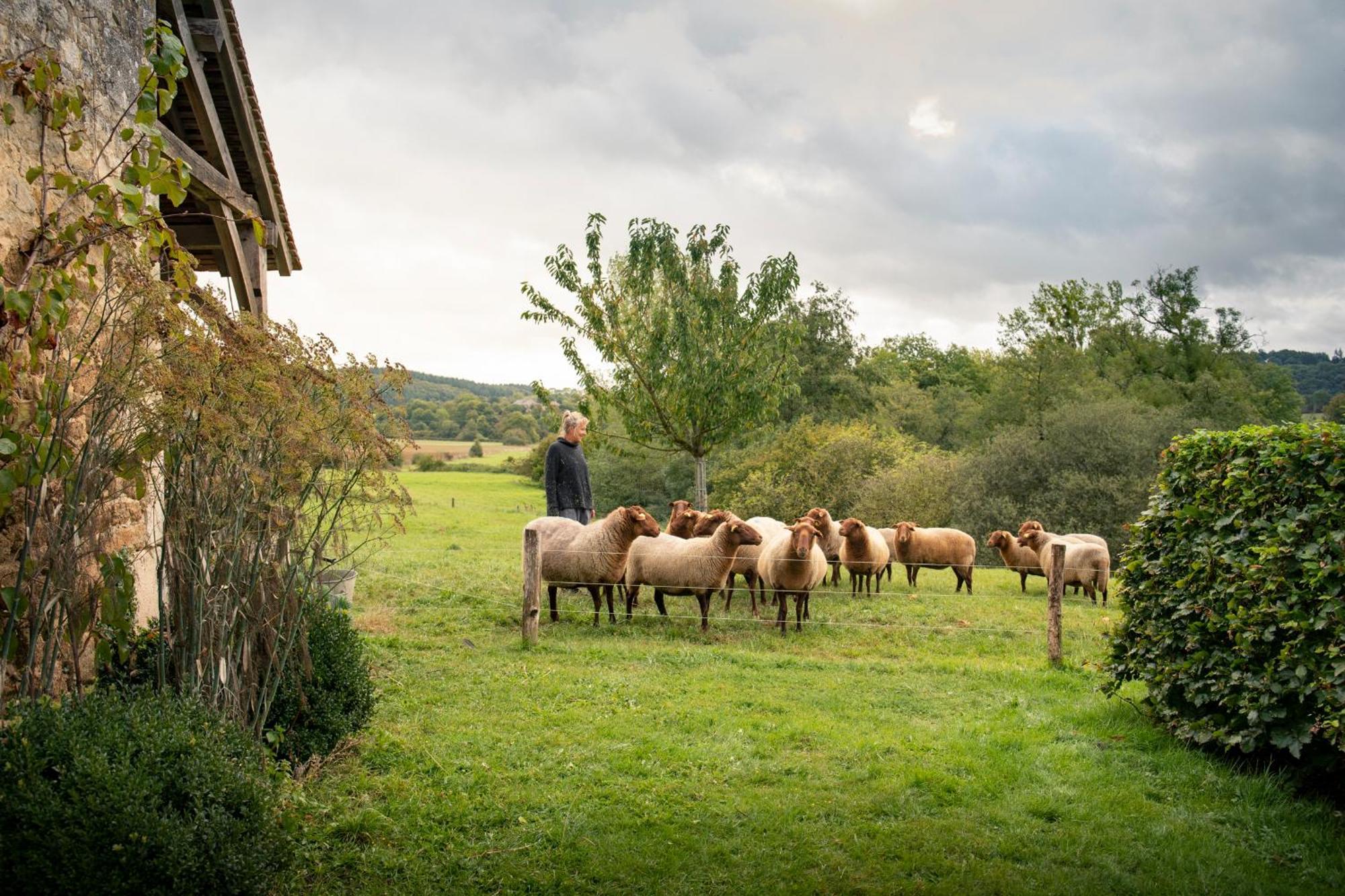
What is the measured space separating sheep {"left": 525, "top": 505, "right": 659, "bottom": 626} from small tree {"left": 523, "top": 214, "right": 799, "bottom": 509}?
6.61 metres

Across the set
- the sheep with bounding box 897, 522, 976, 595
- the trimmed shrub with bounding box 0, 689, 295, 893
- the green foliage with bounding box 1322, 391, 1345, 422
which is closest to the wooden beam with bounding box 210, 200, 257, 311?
the trimmed shrub with bounding box 0, 689, 295, 893

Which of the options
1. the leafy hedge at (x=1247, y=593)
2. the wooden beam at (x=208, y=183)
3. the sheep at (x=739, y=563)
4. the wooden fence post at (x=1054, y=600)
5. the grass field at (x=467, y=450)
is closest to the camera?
the leafy hedge at (x=1247, y=593)

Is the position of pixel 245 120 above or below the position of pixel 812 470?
above

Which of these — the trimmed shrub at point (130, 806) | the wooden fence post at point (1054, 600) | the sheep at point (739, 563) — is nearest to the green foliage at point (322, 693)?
the trimmed shrub at point (130, 806)

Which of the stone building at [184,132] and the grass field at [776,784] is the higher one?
the stone building at [184,132]

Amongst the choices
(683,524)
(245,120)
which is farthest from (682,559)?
(245,120)

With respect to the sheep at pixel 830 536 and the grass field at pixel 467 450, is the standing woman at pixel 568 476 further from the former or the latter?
the grass field at pixel 467 450

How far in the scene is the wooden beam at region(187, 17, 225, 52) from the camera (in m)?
8.27

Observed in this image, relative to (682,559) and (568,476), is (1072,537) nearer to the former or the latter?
(682,559)

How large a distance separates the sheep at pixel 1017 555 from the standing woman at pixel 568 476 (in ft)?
25.1

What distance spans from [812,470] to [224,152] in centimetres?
2169

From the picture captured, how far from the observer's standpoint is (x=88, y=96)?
5254 millimetres

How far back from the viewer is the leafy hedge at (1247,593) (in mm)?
5355

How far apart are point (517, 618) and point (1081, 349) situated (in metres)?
40.2
